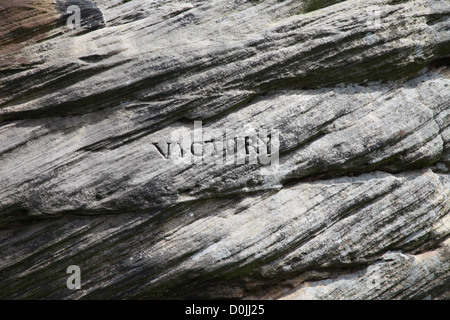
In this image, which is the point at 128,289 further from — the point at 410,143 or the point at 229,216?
the point at 410,143

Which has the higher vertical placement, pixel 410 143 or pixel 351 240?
pixel 410 143

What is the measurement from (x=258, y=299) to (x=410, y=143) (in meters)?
5.21

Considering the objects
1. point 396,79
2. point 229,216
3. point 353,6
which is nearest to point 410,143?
point 396,79

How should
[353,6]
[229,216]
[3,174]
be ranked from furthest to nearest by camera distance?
1. [353,6]
2. [229,216]
3. [3,174]

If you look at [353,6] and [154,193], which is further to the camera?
[353,6]

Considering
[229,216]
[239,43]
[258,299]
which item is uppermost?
[239,43]

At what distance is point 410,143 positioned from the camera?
9312 millimetres

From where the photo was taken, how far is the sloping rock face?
331 inches

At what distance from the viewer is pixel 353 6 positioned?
928 cm

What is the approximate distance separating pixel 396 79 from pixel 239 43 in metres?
4.12

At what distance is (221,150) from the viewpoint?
8695 millimetres

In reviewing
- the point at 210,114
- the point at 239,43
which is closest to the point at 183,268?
the point at 210,114

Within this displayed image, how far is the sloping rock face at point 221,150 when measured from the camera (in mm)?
8398

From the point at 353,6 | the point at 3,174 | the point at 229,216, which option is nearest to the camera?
the point at 3,174
